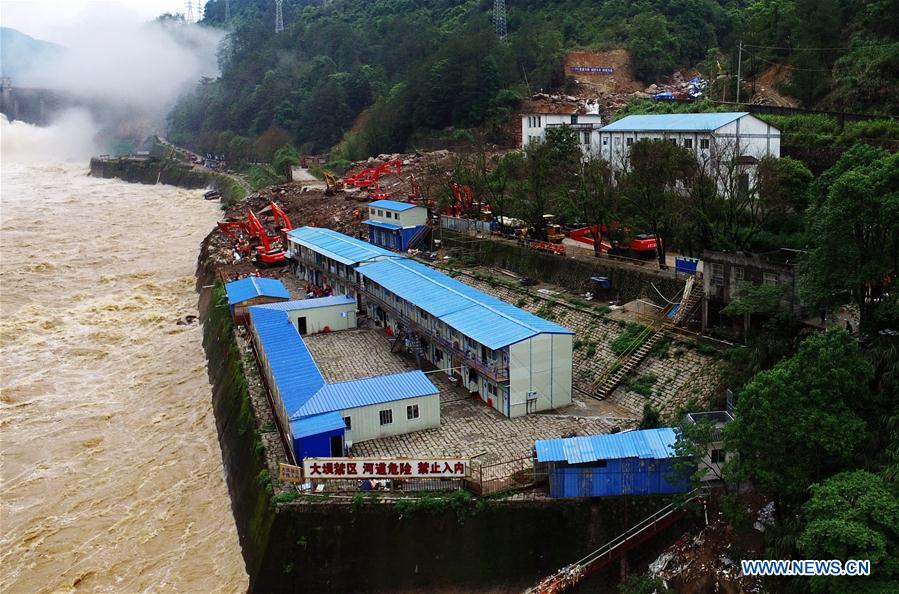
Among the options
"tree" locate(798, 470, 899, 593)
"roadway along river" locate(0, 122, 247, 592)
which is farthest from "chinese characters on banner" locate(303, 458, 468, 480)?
"tree" locate(798, 470, 899, 593)

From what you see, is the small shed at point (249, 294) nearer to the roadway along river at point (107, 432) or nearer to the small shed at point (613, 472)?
Answer: the roadway along river at point (107, 432)

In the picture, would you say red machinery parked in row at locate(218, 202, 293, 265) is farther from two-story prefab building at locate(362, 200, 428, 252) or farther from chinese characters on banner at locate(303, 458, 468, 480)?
chinese characters on banner at locate(303, 458, 468, 480)

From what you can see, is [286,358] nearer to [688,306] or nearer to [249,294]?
[249,294]

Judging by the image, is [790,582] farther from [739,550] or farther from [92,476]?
[92,476]

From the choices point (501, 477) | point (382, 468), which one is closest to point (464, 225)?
point (501, 477)

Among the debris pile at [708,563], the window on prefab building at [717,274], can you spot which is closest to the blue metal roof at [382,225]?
the window on prefab building at [717,274]

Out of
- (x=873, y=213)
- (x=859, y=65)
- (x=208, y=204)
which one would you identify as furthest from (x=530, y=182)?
(x=208, y=204)
